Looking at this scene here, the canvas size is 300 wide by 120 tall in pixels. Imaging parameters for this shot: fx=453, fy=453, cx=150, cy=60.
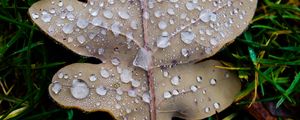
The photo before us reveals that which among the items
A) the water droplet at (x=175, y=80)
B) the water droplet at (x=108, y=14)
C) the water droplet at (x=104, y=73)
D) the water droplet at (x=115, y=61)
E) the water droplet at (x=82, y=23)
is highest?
the water droplet at (x=108, y=14)

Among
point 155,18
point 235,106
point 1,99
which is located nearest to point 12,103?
point 1,99

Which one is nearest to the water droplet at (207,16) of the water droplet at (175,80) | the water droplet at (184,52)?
the water droplet at (184,52)

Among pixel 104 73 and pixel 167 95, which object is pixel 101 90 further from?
pixel 167 95

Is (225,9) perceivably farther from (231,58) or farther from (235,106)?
(235,106)

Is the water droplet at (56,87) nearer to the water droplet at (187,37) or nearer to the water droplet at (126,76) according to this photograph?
the water droplet at (126,76)

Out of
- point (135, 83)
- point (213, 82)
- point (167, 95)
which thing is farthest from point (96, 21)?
point (213, 82)

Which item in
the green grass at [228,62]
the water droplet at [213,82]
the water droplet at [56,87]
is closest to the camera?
the water droplet at [56,87]
